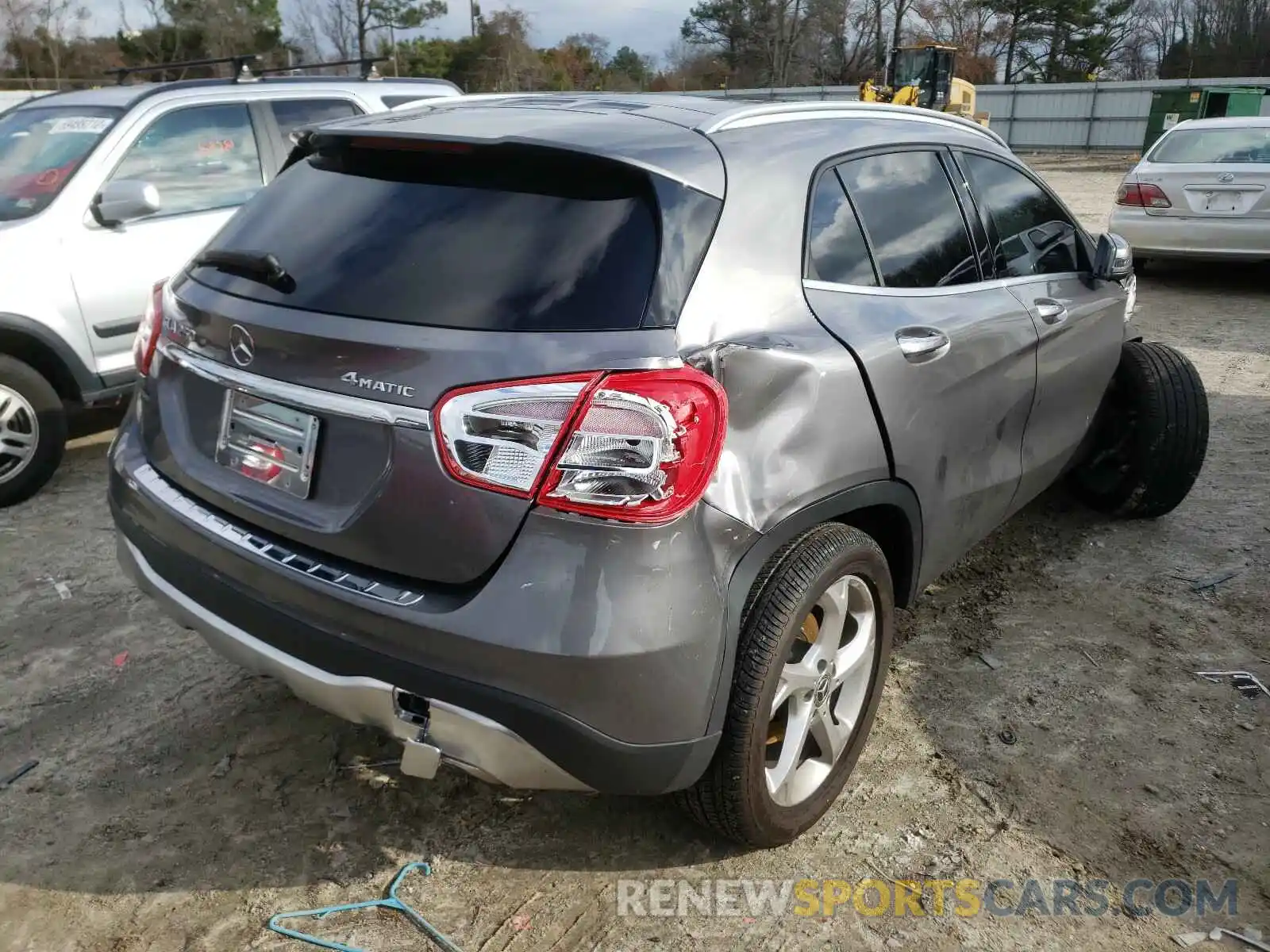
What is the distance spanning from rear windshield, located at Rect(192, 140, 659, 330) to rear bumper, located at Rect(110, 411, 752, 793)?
0.47m

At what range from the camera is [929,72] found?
27844mm

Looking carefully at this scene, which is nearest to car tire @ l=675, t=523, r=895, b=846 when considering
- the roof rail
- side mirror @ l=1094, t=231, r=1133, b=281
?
the roof rail

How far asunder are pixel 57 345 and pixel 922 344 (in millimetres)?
4118

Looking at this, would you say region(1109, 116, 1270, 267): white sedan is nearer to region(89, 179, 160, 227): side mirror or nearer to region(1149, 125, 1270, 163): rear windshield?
region(1149, 125, 1270, 163): rear windshield

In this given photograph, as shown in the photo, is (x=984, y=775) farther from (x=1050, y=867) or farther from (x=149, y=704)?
(x=149, y=704)

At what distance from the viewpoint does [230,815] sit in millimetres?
2674

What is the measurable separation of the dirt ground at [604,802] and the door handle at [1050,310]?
1100mm

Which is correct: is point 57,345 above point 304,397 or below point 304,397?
below

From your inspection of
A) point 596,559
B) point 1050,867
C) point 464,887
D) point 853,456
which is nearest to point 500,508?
point 596,559

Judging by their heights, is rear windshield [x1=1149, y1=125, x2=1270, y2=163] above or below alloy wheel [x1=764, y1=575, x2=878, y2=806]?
above

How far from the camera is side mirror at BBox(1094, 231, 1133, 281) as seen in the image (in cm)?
376

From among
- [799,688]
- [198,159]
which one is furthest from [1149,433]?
[198,159]

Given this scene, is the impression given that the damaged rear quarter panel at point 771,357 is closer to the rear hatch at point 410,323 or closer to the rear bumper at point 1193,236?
the rear hatch at point 410,323

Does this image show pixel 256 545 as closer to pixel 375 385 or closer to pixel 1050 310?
pixel 375 385
